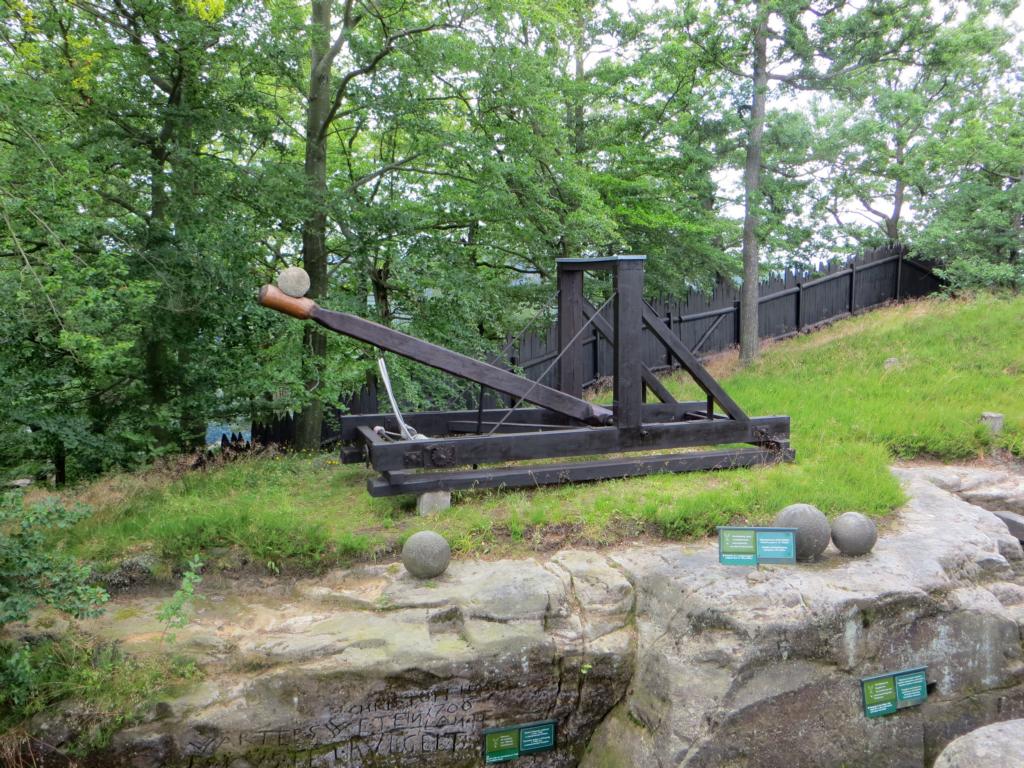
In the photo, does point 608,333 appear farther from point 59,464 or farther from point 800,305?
point 800,305

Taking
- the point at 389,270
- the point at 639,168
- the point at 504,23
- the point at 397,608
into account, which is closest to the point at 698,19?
the point at 639,168

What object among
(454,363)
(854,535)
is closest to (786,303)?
(854,535)

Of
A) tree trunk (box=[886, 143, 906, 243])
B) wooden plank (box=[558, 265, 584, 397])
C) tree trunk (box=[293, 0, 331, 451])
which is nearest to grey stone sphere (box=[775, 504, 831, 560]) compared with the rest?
wooden plank (box=[558, 265, 584, 397])

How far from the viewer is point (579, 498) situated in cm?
565

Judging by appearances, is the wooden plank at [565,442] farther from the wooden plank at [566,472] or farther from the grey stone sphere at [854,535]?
the grey stone sphere at [854,535]

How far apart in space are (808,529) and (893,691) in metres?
1.05

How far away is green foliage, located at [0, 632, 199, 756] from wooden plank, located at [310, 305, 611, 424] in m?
2.28

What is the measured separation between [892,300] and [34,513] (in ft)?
53.7

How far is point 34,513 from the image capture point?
12.8 ft

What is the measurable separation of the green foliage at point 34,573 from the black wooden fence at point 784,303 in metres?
9.17

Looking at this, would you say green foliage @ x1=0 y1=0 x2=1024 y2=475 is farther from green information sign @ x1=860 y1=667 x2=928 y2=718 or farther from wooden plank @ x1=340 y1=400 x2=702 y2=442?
green information sign @ x1=860 y1=667 x2=928 y2=718

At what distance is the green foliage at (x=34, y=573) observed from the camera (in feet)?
12.3

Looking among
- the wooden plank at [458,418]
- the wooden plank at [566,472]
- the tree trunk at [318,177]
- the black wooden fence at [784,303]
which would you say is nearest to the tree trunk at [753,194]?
the black wooden fence at [784,303]

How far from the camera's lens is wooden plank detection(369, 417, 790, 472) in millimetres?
5406
